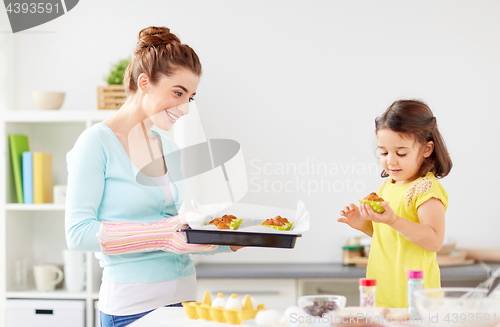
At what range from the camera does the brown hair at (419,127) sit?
153cm

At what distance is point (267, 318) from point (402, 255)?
25.5 inches

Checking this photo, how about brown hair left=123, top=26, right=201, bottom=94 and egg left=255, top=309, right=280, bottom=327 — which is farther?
brown hair left=123, top=26, right=201, bottom=94

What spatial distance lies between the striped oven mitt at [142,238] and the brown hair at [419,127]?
723 mm

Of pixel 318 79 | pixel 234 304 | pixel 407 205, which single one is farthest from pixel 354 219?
pixel 318 79

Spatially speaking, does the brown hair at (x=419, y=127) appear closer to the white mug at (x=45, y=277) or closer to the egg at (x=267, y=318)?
the egg at (x=267, y=318)

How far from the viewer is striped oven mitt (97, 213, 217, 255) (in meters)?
1.26

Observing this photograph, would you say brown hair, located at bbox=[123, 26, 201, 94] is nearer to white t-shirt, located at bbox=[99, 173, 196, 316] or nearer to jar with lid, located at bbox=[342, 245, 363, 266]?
white t-shirt, located at bbox=[99, 173, 196, 316]

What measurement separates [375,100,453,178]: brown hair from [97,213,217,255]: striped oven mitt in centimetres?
72

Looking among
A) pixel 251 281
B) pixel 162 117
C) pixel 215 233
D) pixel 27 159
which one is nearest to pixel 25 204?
pixel 27 159

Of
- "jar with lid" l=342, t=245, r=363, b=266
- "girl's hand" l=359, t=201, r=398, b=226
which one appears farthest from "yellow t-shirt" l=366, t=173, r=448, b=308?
"jar with lid" l=342, t=245, r=363, b=266

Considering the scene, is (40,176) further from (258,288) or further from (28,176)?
(258,288)

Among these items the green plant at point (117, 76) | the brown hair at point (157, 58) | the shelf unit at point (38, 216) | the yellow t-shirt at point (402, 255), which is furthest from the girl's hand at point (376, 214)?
the green plant at point (117, 76)

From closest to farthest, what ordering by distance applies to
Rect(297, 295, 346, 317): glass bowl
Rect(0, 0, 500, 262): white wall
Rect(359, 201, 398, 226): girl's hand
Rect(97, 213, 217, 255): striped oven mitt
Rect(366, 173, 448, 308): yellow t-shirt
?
Rect(297, 295, 346, 317): glass bowl, Rect(97, 213, 217, 255): striped oven mitt, Rect(359, 201, 398, 226): girl's hand, Rect(366, 173, 448, 308): yellow t-shirt, Rect(0, 0, 500, 262): white wall

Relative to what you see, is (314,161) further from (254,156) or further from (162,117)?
(162,117)
